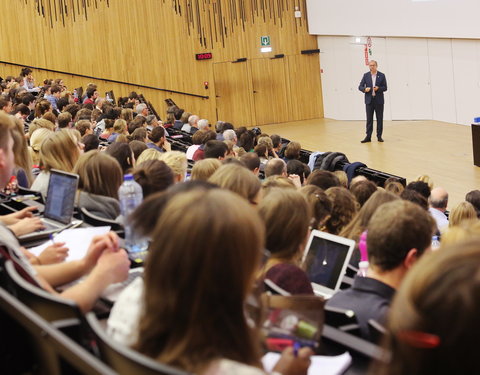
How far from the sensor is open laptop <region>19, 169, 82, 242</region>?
3.82m

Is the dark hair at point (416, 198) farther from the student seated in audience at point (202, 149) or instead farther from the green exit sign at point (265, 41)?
the green exit sign at point (265, 41)

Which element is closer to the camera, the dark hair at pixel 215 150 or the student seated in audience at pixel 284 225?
the student seated in audience at pixel 284 225

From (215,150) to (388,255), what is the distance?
5.12m

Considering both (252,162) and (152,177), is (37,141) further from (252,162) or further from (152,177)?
(152,177)

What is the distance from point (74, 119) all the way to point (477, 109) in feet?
24.9

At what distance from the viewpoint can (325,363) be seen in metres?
2.10

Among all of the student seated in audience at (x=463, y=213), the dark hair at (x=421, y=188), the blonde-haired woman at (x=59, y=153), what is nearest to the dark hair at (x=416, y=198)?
the student seated in audience at (x=463, y=213)

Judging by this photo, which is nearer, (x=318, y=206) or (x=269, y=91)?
(x=318, y=206)

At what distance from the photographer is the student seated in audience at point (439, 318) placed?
3.41 feet

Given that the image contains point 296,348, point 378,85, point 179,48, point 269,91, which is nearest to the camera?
point 296,348

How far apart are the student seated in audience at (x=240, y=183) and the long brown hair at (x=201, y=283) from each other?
1904 mm

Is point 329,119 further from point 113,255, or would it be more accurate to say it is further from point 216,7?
point 113,255

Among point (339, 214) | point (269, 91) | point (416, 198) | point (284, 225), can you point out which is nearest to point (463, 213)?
point (416, 198)

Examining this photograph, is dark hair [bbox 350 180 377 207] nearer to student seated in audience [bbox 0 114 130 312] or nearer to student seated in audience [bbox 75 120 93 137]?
student seated in audience [bbox 0 114 130 312]
